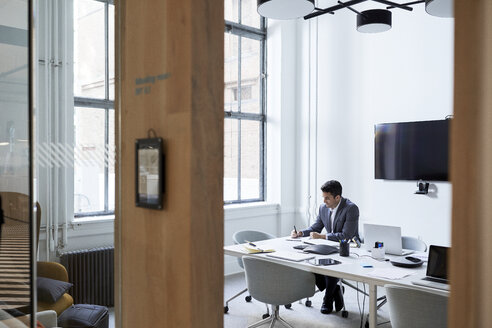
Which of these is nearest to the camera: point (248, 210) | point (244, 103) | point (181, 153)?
point (181, 153)

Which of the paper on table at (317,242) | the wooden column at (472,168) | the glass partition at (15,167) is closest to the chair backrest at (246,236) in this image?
the paper on table at (317,242)

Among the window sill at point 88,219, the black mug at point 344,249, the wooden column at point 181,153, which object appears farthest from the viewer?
the black mug at point 344,249

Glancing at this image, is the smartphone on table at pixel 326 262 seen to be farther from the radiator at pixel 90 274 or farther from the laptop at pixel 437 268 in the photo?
the radiator at pixel 90 274

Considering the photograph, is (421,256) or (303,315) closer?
(421,256)

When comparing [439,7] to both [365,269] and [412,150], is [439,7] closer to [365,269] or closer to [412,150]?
[365,269]

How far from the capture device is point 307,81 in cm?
685

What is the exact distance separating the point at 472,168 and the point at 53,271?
98.8 inches

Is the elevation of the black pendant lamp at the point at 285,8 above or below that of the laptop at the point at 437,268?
above

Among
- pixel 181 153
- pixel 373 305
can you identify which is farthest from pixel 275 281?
pixel 181 153

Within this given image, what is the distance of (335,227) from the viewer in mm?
4938

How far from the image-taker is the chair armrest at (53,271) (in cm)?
256

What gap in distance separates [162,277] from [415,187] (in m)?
4.45

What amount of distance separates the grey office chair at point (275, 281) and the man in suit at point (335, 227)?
96cm

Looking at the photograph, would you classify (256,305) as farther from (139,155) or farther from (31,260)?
(139,155)
